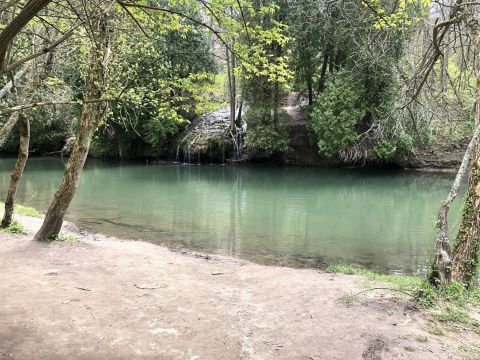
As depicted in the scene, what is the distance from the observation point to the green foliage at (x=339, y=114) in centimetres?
2527

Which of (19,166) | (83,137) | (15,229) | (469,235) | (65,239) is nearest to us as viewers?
(469,235)

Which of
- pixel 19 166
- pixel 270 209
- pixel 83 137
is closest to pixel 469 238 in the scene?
pixel 83 137

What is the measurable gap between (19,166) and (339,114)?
20.0 m

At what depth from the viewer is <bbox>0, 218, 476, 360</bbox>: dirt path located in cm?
408

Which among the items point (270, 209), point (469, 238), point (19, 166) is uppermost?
point (19, 166)

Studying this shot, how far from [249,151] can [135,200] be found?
14.3 metres

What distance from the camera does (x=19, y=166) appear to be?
884cm

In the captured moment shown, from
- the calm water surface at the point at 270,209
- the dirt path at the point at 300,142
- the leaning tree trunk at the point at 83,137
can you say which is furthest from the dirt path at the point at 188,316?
the dirt path at the point at 300,142

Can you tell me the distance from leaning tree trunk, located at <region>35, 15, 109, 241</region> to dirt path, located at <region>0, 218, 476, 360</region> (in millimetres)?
1058

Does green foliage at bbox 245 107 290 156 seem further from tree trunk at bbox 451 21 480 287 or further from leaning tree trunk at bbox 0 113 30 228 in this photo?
tree trunk at bbox 451 21 480 287

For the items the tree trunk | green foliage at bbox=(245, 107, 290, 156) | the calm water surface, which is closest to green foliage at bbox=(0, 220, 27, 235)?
the calm water surface

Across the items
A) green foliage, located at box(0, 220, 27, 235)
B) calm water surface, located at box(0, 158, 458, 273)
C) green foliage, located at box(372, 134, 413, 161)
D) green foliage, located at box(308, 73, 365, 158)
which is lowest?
calm water surface, located at box(0, 158, 458, 273)

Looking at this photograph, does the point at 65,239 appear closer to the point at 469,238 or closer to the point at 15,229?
the point at 15,229

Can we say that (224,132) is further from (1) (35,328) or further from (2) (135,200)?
(1) (35,328)
